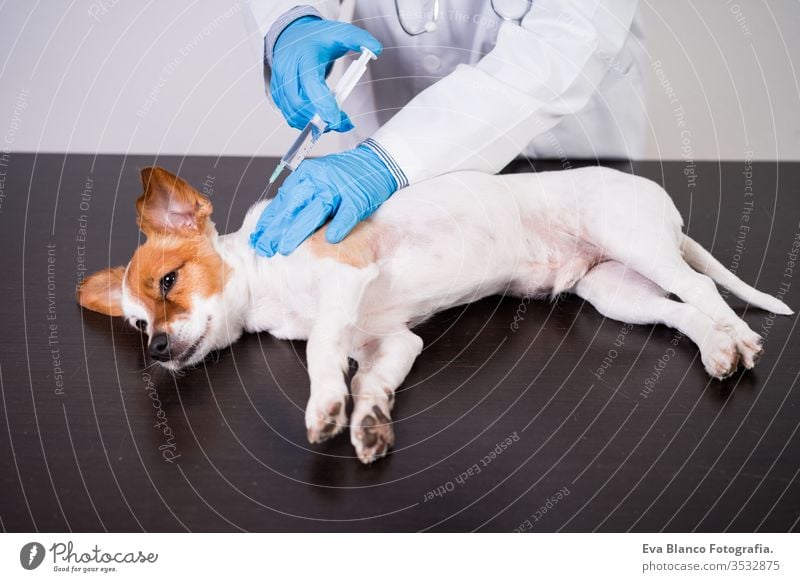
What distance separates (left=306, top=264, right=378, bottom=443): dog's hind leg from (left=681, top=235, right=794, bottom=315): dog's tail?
957mm

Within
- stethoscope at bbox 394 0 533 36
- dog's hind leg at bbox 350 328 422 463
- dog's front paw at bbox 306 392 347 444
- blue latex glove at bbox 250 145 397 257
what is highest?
stethoscope at bbox 394 0 533 36

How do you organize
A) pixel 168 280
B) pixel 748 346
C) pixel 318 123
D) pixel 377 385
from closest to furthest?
pixel 377 385
pixel 748 346
pixel 168 280
pixel 318 123

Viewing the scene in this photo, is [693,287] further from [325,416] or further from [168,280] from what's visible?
[168,280]

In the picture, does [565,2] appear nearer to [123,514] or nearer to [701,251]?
[701,251]

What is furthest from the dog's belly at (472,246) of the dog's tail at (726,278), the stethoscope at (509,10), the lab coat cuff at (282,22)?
the lab coat cuff at (282,22)

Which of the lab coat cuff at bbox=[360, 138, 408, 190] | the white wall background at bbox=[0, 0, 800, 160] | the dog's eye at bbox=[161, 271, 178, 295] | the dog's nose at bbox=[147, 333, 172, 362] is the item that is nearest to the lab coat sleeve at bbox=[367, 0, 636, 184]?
the lab coat cuff at bbox=[360, 138, 408, 190]

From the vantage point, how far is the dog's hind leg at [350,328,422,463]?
1.63 meters

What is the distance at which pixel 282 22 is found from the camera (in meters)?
2.52

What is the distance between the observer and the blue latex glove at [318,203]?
211 cm

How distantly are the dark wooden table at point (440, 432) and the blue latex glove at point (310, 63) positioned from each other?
0.69 meters

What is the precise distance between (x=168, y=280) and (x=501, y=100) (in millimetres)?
1104

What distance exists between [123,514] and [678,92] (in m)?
3.11

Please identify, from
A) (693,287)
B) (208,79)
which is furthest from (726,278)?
(208,79)

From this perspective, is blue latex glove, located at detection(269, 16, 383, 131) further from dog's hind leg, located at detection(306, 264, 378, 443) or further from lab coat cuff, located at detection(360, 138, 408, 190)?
dog's hind leg, located at detection(306, 264, 378, 443)
